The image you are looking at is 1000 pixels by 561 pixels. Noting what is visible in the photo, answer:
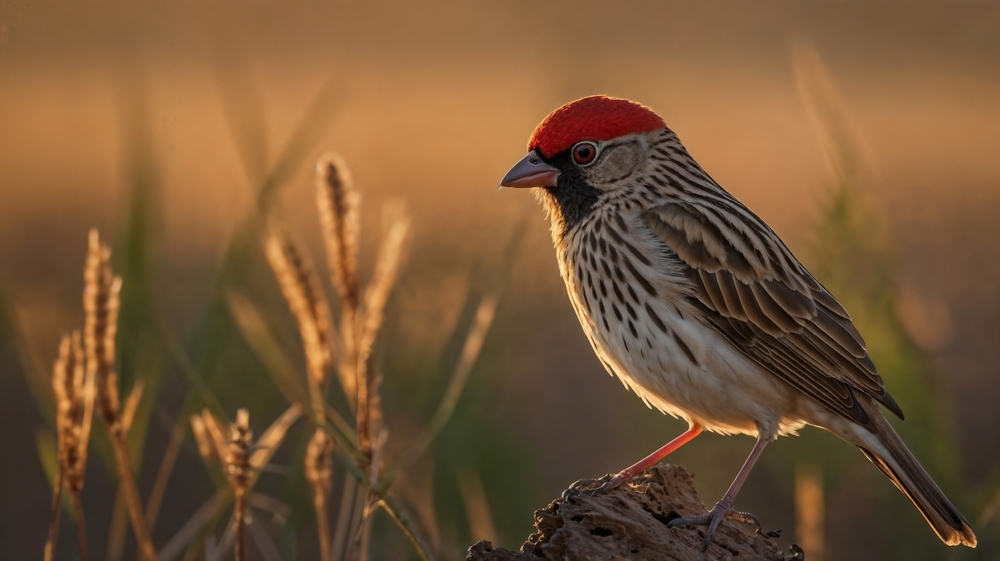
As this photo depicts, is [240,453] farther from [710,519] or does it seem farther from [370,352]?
[710,519]

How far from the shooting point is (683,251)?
12.0 feet

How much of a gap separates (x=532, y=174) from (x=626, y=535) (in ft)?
4.84

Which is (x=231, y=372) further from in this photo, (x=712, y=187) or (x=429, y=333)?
(x=712, y=187)

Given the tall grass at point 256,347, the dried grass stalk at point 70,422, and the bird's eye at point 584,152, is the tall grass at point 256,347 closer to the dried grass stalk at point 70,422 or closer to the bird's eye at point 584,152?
the dried grass stalk at point 70,422

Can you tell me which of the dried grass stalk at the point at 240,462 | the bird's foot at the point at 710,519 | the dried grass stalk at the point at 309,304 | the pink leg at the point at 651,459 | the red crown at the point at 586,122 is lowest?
the bird's foot at the point at 710,519

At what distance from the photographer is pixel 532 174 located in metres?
3.84

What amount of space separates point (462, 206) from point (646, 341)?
12.2ft

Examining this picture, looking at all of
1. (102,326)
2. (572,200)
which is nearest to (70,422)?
(102,326)

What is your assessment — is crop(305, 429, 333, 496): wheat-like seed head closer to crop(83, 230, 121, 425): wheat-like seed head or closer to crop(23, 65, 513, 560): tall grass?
crop(23, 65, 513, 560): tall grass

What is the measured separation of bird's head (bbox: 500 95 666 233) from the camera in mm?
3789

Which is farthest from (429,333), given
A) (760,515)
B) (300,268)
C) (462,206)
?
(462,206)

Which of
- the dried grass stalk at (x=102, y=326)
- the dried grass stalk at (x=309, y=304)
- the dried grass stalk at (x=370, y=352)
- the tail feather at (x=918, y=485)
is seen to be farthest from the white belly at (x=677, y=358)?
the dried grass stalk at (x=102, y=326)

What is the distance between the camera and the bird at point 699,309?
3.52 metres

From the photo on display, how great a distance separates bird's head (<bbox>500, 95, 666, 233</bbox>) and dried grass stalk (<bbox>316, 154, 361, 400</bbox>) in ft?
2.82
